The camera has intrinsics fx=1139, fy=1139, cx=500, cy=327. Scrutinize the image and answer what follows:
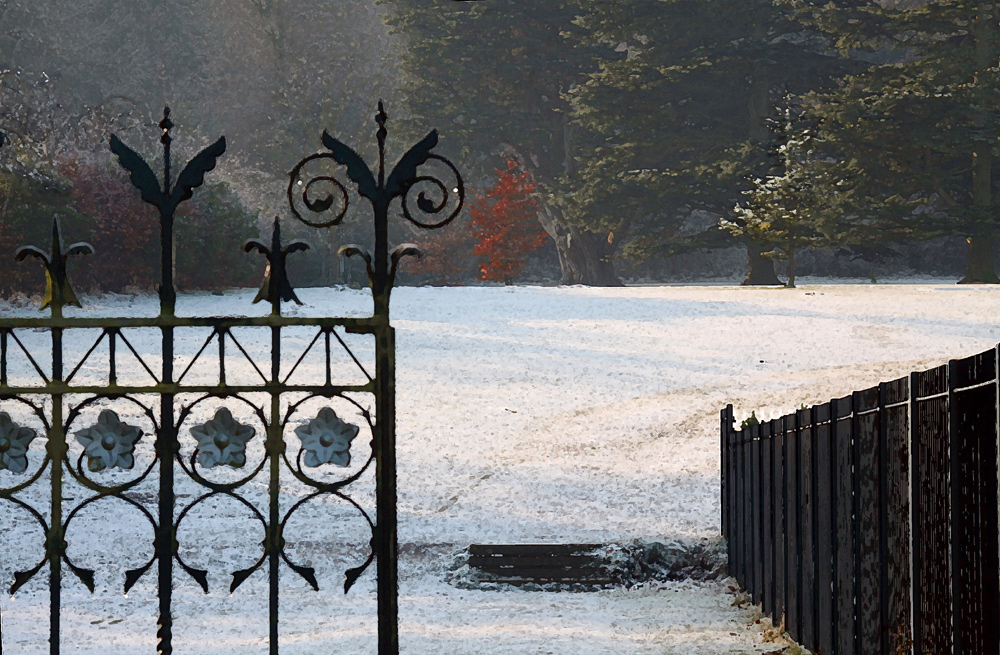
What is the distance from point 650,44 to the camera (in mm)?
34656

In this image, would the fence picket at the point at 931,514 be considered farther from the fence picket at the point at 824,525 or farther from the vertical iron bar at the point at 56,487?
the vertical iron bar at the point at 56,487

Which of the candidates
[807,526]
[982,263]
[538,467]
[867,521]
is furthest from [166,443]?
[982,263]

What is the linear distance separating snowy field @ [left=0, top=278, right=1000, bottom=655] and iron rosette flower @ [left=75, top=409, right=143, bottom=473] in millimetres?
2730

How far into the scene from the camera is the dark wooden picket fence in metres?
3.20

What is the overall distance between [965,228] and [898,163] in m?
2.51

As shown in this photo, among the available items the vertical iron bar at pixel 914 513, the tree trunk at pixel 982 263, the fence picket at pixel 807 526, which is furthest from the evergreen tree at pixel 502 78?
the vertical iron bar at pixel 914 513

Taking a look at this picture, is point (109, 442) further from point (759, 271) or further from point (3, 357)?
point (759, 271)

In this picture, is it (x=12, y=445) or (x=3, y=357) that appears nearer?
(x=12, y=445)

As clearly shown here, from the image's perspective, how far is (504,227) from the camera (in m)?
39.0

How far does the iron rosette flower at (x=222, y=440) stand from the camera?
11.8ft

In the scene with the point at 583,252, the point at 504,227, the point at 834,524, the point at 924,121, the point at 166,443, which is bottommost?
the point at 834,524

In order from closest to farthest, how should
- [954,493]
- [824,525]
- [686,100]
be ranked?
1. [954,493]
2. [824,525]
3. [686,100]

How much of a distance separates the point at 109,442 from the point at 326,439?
68 cm

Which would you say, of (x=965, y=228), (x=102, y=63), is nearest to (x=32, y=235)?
(x=965, y=228)
